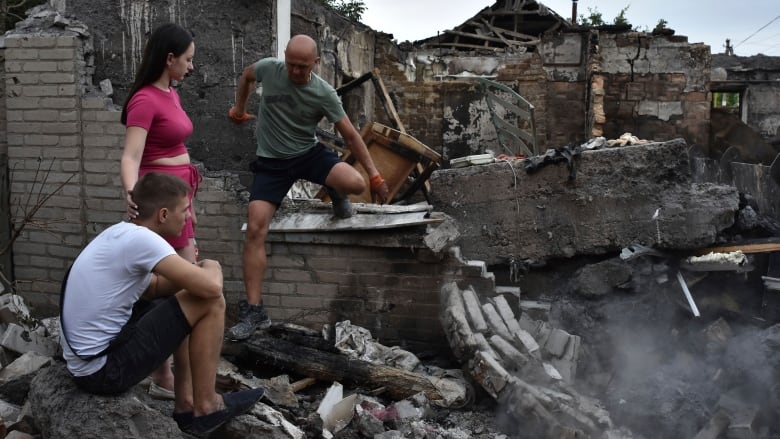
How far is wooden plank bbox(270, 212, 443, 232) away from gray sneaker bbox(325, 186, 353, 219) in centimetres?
4

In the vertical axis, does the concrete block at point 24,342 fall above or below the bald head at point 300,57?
below

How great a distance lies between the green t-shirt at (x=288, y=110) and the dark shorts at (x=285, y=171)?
0.05 m

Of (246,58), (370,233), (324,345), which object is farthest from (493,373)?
(246,58)

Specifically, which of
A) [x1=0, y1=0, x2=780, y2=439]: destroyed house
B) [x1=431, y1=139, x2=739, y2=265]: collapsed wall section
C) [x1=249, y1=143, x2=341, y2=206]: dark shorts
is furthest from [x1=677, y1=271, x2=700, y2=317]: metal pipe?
[x1=249, y1=143, x2=341, y2=206]: dark shorts

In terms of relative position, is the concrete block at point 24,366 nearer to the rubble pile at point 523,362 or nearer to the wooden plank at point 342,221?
the wooden plank at point 342,221

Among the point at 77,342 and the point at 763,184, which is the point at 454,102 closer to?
the point at 763,184

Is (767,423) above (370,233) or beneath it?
beneath

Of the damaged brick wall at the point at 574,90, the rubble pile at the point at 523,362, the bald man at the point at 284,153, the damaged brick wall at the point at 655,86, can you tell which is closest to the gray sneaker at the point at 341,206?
the bald man at the point at 284,153

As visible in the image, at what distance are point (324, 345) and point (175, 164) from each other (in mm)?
1505

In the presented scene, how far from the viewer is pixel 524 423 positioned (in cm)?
409

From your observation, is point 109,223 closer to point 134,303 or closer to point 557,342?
point 134,303

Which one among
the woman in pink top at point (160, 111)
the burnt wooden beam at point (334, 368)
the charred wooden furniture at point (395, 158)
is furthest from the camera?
the charred wooden furniture at point (395, 158)

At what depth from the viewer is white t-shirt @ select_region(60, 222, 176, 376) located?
279 cm

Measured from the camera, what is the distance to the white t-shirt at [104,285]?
9.15 feet
